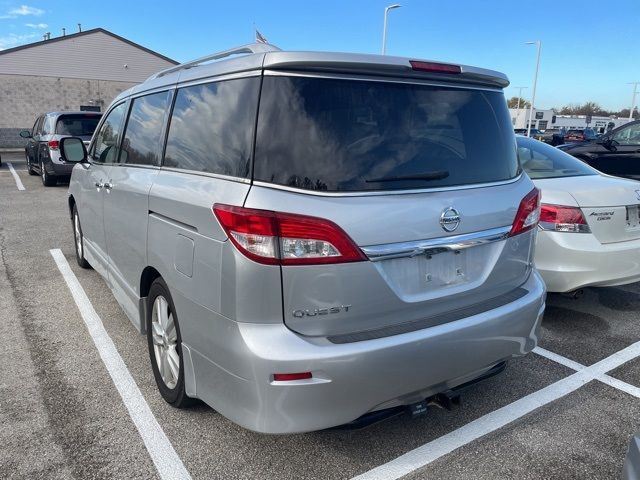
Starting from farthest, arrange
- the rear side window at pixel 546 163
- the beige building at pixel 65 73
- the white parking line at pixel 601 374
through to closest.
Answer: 1. the beige building at pixel 65 73
2. the rear side window at pixel 546 163
3. the white parking line at pixel 601 374

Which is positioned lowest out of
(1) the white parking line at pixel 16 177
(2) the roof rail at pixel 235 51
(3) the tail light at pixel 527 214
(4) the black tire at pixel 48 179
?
(1) the white parking line at pixel 16 177

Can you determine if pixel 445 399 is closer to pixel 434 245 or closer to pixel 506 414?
pixel 506 414

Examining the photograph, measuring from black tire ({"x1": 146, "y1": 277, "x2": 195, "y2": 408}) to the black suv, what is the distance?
9086 millimetres

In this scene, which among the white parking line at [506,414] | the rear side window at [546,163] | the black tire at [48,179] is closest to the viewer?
the white parking line at [506,414]

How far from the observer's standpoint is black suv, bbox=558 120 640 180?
9414mm

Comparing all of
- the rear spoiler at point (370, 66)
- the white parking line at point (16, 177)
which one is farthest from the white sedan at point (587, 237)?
the white parking line at point (16, 177)

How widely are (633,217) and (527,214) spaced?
6.86 ft

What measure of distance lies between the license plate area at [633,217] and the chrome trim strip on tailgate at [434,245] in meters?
2.25

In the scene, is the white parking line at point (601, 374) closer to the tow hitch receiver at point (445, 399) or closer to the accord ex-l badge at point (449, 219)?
the tow hitch receiver at point (445, 399)

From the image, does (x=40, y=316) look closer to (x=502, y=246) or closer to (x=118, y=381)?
(x=118, y=381)

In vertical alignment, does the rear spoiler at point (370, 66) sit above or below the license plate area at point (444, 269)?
above

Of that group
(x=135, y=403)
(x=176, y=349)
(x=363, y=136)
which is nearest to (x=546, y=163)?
(x=363, y=136)

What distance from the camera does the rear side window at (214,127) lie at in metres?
2.20

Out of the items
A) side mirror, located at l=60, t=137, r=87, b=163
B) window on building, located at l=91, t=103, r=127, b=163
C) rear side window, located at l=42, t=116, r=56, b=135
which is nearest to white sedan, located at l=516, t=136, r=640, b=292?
window on building, located at l=91, t=103, r=127, b=163
